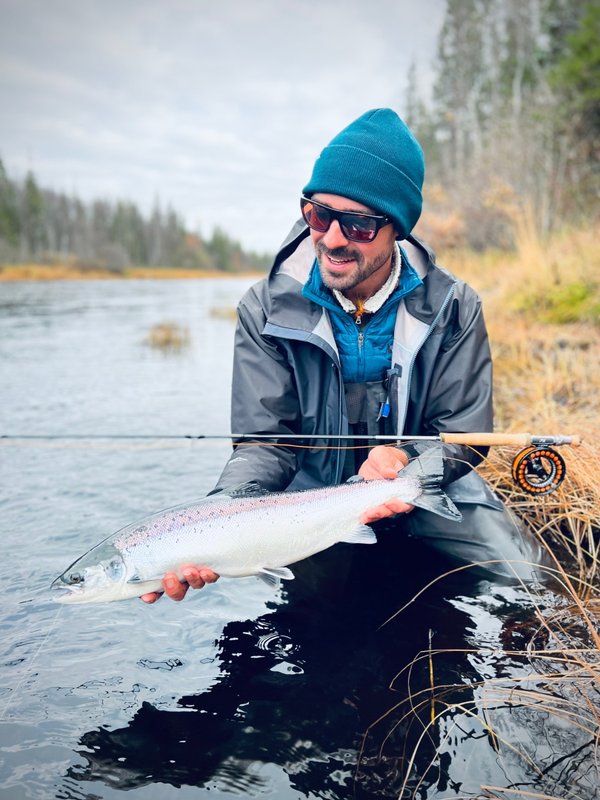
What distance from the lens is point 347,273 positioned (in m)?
3.17

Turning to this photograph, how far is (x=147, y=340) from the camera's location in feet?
48.4

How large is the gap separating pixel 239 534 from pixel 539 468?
1638 mm

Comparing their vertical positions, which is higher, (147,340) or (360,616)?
(147,340)

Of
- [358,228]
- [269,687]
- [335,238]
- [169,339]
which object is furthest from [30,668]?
[169,339]

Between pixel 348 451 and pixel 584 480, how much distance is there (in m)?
1.47

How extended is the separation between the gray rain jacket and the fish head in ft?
2.86

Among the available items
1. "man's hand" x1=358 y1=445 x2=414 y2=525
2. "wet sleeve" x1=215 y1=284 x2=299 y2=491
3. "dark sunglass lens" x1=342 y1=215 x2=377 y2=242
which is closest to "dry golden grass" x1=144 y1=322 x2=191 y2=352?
"wet sleeve" x1=215 y1=284 x2=299 y2=491

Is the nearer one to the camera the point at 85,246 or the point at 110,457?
the point at 110,457

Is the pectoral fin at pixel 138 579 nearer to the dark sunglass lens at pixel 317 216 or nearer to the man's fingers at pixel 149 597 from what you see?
the man's fingers at pixel 149 597

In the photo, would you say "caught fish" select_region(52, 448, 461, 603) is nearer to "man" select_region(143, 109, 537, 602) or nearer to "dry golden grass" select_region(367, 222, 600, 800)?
"man" select_region(143, 109, 537, 602)

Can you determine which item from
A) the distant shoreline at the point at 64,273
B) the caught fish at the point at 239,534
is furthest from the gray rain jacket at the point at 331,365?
the distant shoreline at the point at 64,273

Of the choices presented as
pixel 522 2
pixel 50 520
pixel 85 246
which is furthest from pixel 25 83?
pixel 50 520

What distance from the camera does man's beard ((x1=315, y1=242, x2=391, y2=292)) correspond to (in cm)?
316

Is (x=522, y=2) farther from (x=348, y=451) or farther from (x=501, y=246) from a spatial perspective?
(x=348, y=451)
